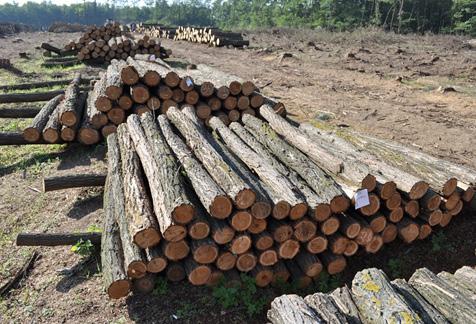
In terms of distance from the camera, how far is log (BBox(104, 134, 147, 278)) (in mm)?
3877

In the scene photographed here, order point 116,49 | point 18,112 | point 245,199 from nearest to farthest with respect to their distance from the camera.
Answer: point 245,199 < point 18,112 < point 116,49

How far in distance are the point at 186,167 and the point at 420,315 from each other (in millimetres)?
2908

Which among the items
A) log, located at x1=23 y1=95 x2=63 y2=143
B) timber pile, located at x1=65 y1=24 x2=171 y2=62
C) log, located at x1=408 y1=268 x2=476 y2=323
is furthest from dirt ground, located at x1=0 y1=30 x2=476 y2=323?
timber pile, located at x1=65 y1=24 x2=171 y2=62

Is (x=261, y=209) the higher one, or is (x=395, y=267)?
(x=261, y=209)

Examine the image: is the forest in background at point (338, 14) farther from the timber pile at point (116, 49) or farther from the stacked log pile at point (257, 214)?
the stacked log pile at point (257, 214)

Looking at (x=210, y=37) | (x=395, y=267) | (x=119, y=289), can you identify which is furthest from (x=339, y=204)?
(x=210, y=37)

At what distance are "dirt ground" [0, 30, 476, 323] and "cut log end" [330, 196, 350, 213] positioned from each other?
Answer: 845mm

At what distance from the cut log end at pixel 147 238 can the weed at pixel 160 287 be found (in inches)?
18.6

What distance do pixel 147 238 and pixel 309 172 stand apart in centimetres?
202

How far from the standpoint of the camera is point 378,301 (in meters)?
3.16

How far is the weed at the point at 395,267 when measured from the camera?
4.62 meters

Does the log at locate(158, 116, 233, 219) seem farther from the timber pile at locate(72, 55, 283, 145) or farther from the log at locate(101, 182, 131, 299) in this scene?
the timber pile at locate(72, 55, 283, 145)

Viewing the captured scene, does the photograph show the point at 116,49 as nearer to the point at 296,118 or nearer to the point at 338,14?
the point at 296,118

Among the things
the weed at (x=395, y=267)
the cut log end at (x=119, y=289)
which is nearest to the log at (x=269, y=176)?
the weed at (x=395, y=267)
